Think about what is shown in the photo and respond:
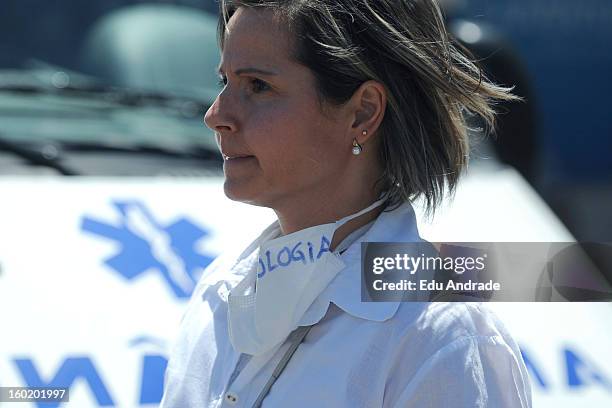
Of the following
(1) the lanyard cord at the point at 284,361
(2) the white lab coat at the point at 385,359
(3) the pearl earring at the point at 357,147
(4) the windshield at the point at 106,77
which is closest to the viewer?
(2) the white lab coat at the point at 385,359

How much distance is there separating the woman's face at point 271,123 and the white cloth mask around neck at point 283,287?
8 cm

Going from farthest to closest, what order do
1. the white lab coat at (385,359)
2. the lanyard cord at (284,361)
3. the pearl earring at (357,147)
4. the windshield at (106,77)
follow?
the windshield at (106,77) < the pearl earring at (357,147) < the lanyard cord at (284,361) < the white lab coat at (385,359)

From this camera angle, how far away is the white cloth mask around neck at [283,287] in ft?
5.41

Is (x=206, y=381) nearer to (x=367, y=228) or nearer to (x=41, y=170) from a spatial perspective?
(x=367, y=228)

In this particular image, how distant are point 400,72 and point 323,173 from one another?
205 millimetres

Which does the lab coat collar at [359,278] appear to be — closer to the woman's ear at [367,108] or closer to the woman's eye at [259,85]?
the woman's ear at [367,108]

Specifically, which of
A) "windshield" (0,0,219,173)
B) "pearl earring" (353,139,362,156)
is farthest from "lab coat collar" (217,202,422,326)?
"windshield" (0,0,219,173)

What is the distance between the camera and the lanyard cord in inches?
63.6

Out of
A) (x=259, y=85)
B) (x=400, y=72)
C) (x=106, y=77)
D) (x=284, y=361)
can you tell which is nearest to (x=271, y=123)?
(x=259, y=85)

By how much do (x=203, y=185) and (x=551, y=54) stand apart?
294 centimetres

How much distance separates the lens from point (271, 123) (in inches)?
66.2

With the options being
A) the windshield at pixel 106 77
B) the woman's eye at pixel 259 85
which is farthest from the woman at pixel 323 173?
the windshield at pixel 106 77

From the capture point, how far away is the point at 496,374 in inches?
59.8

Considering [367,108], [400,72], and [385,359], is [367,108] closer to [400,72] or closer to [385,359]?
[400,72]
